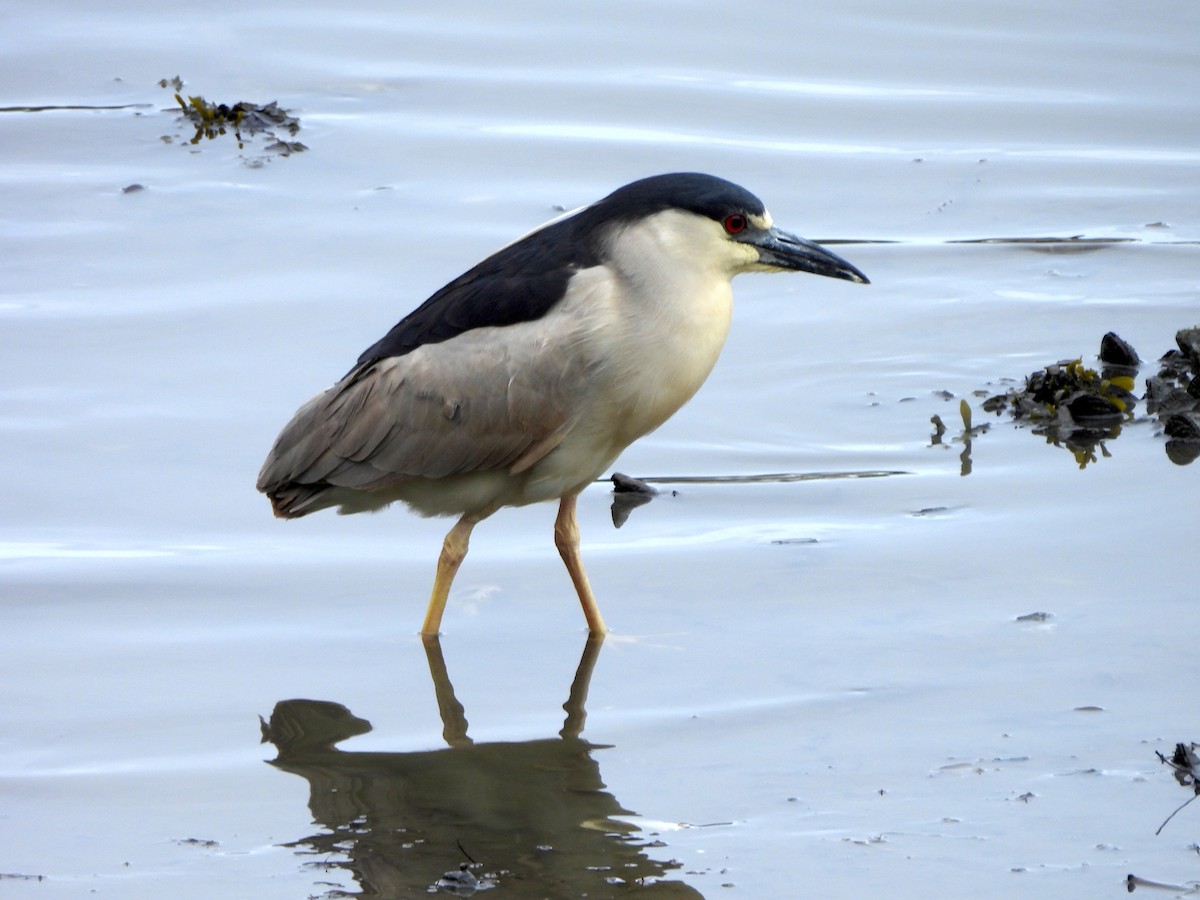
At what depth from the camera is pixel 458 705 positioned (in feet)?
17.2

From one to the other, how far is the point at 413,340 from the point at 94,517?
1512 mm

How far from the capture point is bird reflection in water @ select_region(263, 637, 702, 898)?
13.6 ft

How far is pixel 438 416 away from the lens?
5695mm

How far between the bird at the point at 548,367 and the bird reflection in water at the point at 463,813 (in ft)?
2.29

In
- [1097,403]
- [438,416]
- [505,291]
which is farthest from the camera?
[1097,403]

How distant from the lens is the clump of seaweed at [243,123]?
35.1 feet

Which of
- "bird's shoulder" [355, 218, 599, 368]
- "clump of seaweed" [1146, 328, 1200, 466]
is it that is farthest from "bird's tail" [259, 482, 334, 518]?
"clump of seaweed" [1146, 328, 1200, 466]

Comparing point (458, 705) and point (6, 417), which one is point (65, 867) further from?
point (6, 417)

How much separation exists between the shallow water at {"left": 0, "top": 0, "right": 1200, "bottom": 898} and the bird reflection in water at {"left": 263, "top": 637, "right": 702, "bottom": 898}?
0.02 meters

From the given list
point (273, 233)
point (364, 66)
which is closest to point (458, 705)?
point (273, 233)

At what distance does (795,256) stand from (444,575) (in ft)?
5.10

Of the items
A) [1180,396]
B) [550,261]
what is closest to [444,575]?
[550,261]

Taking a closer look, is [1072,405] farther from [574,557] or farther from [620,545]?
[574,557]

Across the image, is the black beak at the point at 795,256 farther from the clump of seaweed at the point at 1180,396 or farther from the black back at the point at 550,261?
the clump of seaweed at the point at 1180,396
